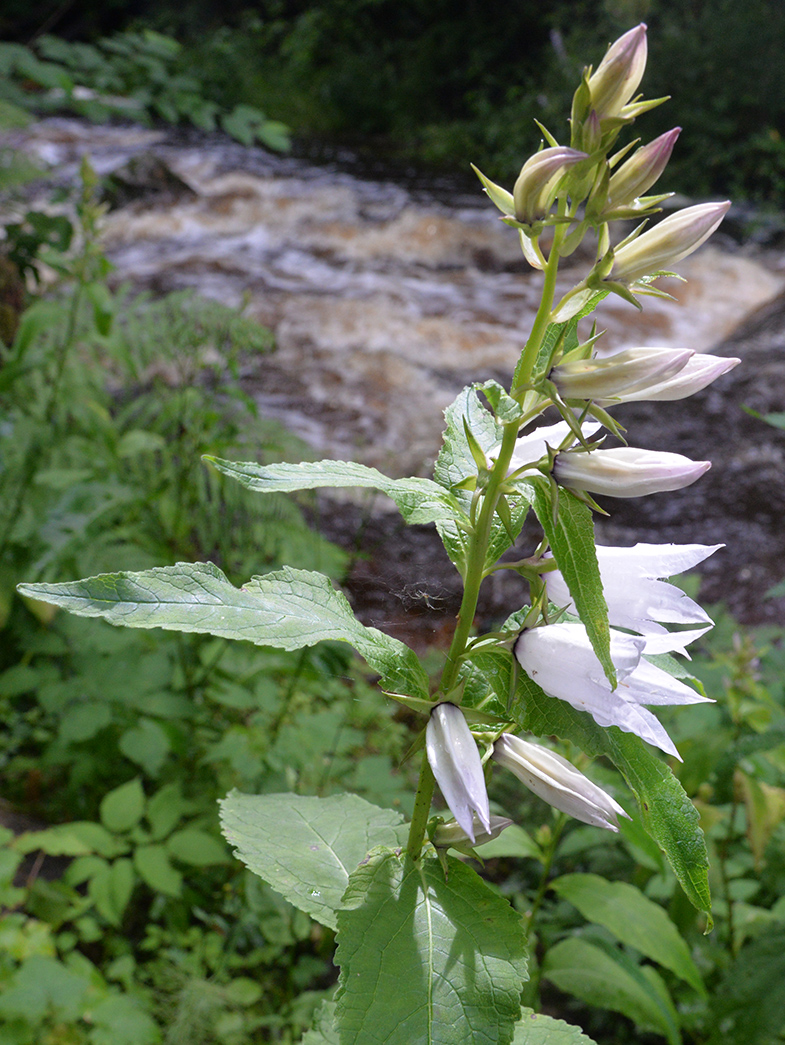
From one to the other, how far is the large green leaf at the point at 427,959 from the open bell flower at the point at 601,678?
24cm

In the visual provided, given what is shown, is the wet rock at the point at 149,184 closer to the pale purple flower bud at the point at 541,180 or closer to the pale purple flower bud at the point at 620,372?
the pale purple flower bud at the point at 541,180

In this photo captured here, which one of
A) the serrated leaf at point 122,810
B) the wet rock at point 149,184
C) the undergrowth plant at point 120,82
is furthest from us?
the wet rock at point 149,184

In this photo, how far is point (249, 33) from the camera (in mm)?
15906

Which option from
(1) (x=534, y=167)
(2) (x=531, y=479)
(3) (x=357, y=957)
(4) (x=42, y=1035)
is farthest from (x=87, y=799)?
(1) (x=534, y=167)

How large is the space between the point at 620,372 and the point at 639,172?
19cm

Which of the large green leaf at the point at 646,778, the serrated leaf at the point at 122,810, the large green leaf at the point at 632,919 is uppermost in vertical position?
the large green leaf at the point at 646,778

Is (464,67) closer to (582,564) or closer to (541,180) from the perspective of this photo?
(541,180)

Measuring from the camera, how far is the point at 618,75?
0.69 metres

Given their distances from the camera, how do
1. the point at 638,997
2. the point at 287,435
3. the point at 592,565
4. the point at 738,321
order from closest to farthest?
1. the point at 592,565
2. the point at 638,997
3. the point at 287,435
4. the point at 738,321

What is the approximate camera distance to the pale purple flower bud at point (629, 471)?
687 mm

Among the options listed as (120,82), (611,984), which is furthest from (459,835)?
(120,82)

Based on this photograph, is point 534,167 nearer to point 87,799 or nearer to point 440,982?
point 440,982

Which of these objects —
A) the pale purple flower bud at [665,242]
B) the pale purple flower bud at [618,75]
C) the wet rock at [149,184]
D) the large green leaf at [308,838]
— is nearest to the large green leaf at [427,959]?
the large green leaf at [308,838]

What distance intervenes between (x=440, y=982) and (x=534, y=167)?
763mm
